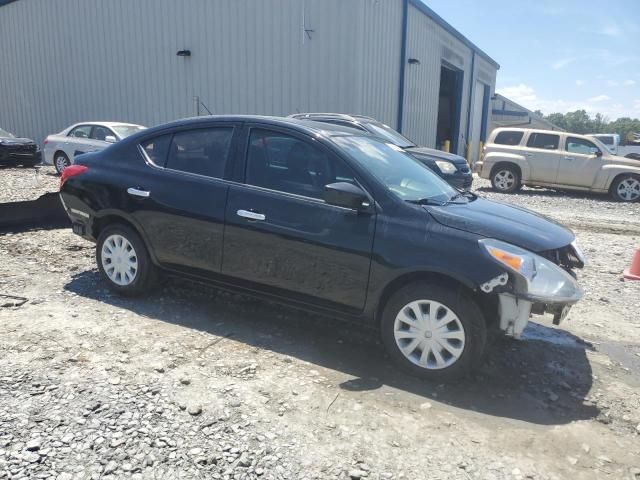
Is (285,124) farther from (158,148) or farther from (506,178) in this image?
(506,178)

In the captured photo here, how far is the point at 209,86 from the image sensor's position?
15.9 m

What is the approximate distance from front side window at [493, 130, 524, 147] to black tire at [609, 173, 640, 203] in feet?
8.79

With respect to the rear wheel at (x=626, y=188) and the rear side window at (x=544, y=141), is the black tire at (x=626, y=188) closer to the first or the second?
the rear wheel at (x=626, y=188)

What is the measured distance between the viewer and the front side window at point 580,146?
1333 cm

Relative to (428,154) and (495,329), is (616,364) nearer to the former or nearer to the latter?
(495,329)

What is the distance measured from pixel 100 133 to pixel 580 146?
40.3 ft

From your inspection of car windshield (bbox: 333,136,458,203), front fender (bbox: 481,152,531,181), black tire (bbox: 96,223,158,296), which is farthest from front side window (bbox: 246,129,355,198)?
front fender (bbox: 481,152,531,181)

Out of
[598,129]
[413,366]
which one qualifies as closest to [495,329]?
[413,366]

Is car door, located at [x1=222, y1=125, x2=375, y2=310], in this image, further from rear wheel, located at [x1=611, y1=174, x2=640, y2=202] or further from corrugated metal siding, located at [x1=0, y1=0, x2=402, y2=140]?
rear wheel, located at [x1=611, y1=174, x2=640, y2=202]

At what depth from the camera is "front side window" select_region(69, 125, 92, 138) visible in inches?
503

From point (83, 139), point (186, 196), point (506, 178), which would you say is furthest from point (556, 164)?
point (83, 139)

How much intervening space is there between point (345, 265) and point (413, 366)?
2.75 feet

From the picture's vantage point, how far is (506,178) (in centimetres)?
1398

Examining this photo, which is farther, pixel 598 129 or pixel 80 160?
pixel 598 129
